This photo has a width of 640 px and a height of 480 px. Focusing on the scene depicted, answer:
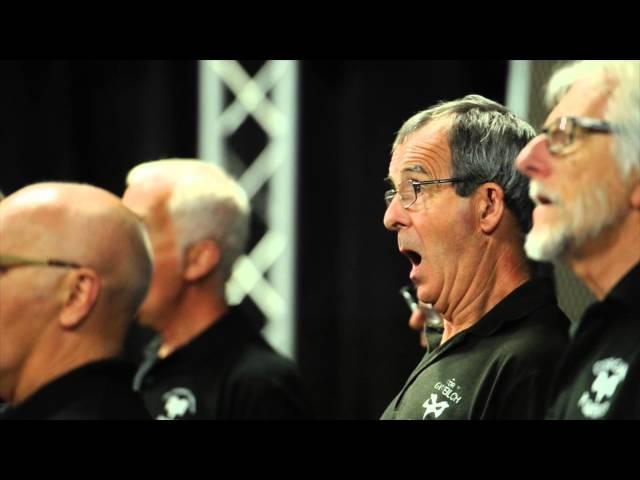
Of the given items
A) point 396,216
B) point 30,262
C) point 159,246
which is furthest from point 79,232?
point 159,246

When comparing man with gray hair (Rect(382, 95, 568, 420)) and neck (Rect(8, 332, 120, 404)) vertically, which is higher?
man with gray hair (Rect(382, 95, 568, 420))

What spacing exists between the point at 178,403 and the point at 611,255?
1.29m

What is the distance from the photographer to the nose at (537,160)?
2086 millimetres

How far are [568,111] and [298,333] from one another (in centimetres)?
254

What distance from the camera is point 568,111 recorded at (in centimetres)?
207

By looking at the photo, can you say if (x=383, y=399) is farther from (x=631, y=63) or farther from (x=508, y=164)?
(x=631, y=63)

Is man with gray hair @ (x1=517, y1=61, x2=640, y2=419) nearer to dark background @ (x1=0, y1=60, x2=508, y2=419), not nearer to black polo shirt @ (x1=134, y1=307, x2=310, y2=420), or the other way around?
black polo shirt @ (x1=134, y1=307, x2=310, y2=420)

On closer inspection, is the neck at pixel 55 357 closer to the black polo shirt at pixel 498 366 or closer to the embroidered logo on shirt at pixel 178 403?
the black polo shirt at pixel 498 366

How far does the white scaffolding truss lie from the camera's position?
4551 mm

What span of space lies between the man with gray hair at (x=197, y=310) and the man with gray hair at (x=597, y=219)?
3.36 feet

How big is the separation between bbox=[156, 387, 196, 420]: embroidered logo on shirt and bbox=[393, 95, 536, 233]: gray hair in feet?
3.00

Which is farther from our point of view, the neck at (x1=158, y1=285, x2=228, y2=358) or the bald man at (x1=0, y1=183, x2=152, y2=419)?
the neck at (x1=158, y1=285, x2=228, y2=358)

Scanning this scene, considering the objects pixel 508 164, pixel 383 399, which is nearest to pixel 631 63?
pixel 508 164

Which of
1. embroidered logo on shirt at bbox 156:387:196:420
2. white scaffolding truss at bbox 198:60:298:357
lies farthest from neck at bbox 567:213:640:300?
white scaffolding truss at bbox 198:60:298:357
